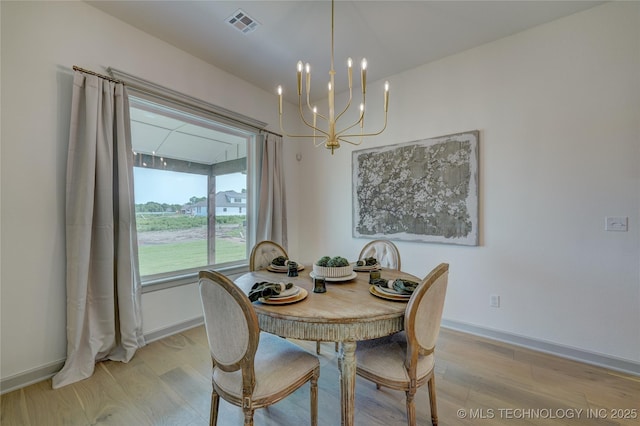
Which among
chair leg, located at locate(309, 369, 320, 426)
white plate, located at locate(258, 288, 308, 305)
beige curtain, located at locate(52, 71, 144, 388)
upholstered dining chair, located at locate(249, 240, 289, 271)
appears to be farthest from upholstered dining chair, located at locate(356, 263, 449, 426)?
beige curtain, located at locate(52, 71, 144, 388)

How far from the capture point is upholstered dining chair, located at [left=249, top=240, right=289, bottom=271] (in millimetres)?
2346

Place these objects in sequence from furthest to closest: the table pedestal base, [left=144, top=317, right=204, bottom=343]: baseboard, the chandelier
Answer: [left=144, top=317, right=204, bottom=343]: baseboard < the chandelier < the table pedestal base

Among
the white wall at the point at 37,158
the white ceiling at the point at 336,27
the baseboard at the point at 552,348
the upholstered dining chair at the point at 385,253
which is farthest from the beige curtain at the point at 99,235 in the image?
the baseboard at the point at 552,348

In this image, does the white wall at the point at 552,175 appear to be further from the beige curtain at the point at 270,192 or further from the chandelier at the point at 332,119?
the beige curtain at the point at 270,192

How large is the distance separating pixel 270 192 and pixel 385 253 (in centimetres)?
179

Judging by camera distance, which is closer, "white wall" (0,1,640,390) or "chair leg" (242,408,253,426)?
"chair leg" (242,408,253,426)

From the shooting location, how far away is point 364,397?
180cm

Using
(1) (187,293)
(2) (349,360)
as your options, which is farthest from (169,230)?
(2) (349,360)

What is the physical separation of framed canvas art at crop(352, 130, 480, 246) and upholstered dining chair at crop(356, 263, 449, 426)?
5.27 feet

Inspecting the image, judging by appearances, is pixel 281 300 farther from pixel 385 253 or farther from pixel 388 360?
pixel 385 253

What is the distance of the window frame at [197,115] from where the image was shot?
2422 millimetres

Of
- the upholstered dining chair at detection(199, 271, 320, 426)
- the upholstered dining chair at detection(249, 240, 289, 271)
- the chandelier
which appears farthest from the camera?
the upholstered dining chair at detection(249, 240, 289, 271)

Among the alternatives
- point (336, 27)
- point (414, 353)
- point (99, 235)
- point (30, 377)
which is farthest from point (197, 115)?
point (414, 353)

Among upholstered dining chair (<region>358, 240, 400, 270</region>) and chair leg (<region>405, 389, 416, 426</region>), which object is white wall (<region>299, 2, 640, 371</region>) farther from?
chair leg (<region>405, 389, 416, 426</region>)
